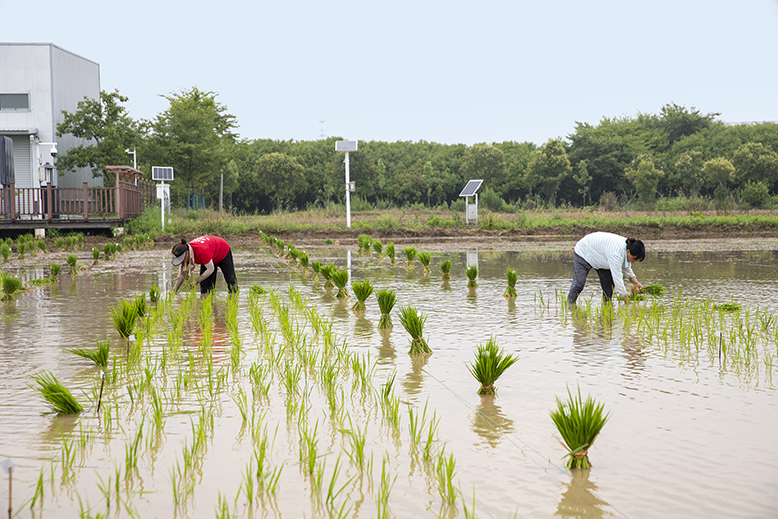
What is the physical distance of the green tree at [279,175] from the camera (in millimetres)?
42781

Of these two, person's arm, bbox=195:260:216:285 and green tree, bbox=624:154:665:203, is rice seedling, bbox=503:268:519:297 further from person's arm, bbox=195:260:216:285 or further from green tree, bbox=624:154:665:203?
green tree, bbox=624:154:665:203

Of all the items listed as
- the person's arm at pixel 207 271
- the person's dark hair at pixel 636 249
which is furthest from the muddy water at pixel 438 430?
the person's arm at pixel 207 271

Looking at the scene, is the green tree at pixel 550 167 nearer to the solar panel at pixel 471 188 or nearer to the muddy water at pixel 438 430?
the solar panel at pixel 471 188

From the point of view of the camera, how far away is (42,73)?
22.9 metres

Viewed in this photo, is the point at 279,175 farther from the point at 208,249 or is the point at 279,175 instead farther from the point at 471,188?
the point at 208,249

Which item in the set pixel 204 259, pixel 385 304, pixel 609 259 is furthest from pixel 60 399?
pixel 609 259

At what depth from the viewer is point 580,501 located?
2789 mm

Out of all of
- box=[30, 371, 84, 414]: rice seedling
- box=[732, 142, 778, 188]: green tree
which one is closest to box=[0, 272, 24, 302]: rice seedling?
box=[30, 371, 84, 414]: rice seedling

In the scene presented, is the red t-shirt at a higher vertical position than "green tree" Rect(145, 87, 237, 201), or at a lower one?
lower

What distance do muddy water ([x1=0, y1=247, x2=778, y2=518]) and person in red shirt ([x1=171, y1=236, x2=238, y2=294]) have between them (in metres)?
0.95

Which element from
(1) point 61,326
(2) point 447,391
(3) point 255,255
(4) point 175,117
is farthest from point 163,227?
(2) point 447,391

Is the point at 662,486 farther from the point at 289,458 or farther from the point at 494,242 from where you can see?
the point at 494,242

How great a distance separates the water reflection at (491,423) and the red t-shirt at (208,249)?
4680 millimetres

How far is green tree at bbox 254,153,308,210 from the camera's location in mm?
42781
